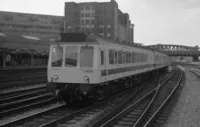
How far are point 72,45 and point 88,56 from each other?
845 mm

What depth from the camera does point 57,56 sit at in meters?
10.5

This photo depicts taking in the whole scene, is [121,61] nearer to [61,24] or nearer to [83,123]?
[83,123]

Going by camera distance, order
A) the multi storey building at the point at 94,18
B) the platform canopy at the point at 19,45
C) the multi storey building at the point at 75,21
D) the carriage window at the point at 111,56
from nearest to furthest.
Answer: the carriage window at the point at 111,56 < the platform canopy at the point at 19,45 < the multi storey building at the point at 94,18 < the multi storey building at the point at 75,21

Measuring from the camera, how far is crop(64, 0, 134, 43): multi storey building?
303ft

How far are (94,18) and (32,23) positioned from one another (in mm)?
26460

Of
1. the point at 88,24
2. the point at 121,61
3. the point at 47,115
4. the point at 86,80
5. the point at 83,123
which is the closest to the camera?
the point at 83,123

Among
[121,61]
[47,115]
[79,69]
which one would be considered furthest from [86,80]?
[121,61]

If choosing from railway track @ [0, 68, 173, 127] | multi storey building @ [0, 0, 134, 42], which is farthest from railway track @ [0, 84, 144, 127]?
multi storey building @ [0, 0, 134, 42]

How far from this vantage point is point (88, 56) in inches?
400

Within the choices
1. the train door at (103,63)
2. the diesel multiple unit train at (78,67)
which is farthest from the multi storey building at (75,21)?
the diesel multiple unit train at (78,67)

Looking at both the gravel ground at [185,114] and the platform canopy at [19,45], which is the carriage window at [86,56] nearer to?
the gravel ground at [185,114]

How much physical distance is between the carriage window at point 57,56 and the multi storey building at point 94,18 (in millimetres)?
80701

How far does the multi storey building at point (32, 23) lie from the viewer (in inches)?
3839

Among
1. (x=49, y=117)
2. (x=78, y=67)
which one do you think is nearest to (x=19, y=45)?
(x=78, y=67)
